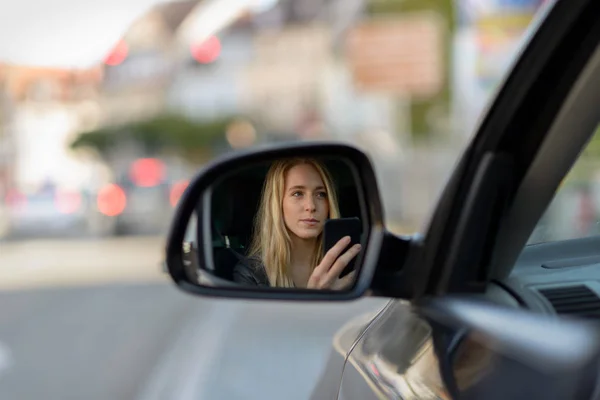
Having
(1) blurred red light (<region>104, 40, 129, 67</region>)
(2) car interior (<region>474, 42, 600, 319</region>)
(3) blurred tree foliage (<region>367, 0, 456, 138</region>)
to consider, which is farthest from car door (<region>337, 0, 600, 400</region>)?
(1) blurred red light (<region>104, 40, 129, 67</region>)

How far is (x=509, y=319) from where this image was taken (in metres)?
1.46

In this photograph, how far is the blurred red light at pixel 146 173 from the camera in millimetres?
24484

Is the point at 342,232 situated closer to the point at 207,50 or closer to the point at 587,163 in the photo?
the point at 587,163

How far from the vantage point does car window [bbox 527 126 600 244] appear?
173cm

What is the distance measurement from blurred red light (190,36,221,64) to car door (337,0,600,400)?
Answer: 178 feet

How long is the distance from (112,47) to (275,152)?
59.8m

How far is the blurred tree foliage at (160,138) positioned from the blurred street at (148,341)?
1266 inches

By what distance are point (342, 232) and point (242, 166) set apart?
263 millimetres

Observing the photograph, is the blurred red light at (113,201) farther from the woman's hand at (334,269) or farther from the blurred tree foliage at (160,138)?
the woman's hand at (334,269)

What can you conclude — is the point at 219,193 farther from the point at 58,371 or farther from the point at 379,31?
the point at 379,31

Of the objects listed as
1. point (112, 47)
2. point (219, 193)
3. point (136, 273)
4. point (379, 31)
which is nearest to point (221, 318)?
point (136, 273)

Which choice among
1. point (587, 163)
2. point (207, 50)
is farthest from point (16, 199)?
point (207, 50)

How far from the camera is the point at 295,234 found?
5.77 ft

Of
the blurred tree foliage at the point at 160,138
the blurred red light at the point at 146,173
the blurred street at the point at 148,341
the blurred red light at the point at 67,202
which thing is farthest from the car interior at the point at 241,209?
the blurred tree foliage at the point at 160,138
